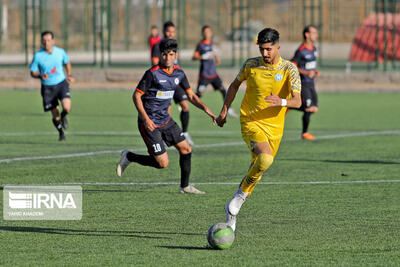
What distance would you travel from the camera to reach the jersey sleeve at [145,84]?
34.3 feet

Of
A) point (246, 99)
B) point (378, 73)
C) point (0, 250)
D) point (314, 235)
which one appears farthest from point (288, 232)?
point (378, 73)

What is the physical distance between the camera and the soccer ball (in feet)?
25.7

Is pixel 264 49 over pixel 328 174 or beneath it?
over

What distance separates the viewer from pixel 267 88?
887 centimetres

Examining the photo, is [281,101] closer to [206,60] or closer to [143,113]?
[143,113]

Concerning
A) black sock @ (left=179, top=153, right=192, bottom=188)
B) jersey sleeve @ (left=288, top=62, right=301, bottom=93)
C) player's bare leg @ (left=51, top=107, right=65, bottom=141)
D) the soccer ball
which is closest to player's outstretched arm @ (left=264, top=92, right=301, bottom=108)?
jersey sleeve @ (left=288, top=62, right=301, bottom=93)

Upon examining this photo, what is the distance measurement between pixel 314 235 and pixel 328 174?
460cm

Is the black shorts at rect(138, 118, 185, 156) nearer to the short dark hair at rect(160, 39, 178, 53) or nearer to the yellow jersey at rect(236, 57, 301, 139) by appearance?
the short dark hair at rect(160, 39, 178, 53)

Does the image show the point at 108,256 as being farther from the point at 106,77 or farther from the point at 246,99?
the point at 106,77

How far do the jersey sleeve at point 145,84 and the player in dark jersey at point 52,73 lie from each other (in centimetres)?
681

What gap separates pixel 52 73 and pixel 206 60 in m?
5.47

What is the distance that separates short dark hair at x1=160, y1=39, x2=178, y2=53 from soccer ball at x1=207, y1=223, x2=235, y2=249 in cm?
295

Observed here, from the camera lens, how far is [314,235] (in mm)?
8594

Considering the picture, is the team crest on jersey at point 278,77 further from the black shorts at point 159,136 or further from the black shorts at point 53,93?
the black shorts at point 53,93
